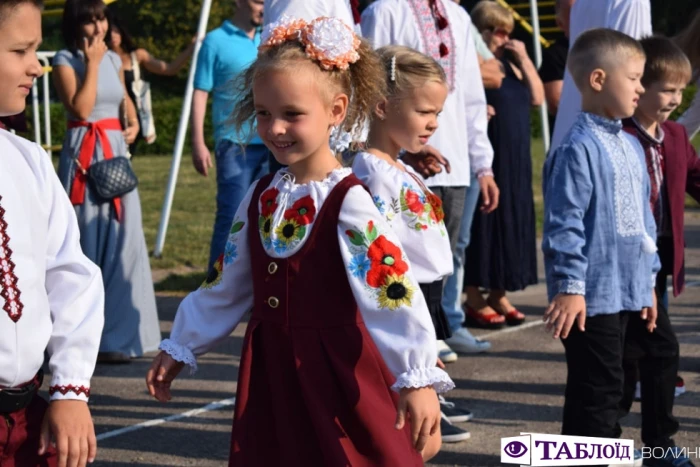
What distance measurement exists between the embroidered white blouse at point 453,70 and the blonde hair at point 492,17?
7.25ft

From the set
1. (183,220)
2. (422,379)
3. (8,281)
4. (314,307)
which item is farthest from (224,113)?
(183,220)

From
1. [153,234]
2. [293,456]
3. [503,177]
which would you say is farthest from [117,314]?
[153,234]

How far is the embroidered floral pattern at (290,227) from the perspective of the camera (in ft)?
10.4

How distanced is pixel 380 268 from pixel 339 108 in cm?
53

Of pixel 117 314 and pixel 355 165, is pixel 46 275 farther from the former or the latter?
pixel 117 314

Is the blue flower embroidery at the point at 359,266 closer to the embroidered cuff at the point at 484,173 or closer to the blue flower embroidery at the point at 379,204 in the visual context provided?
the blue flower embroidery at the point at 379,204

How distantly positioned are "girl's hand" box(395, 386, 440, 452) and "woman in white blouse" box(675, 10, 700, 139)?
364cm

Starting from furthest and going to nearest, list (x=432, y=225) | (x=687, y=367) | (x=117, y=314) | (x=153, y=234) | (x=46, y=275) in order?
(x=153, y=234), (x=117, y=314), (x=687, y=367), (x=432, y=225), (x=46, y=275)

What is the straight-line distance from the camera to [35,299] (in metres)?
2.78

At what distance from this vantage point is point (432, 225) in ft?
13.5

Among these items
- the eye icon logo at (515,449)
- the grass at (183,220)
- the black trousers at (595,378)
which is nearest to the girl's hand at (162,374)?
the eye icon logo at (515,449)

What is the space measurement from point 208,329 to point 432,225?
1.04 metres

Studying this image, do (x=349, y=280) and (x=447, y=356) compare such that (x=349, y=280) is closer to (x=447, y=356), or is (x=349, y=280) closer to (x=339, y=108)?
(x=339, y=108)

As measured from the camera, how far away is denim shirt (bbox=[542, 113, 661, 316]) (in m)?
4.21
